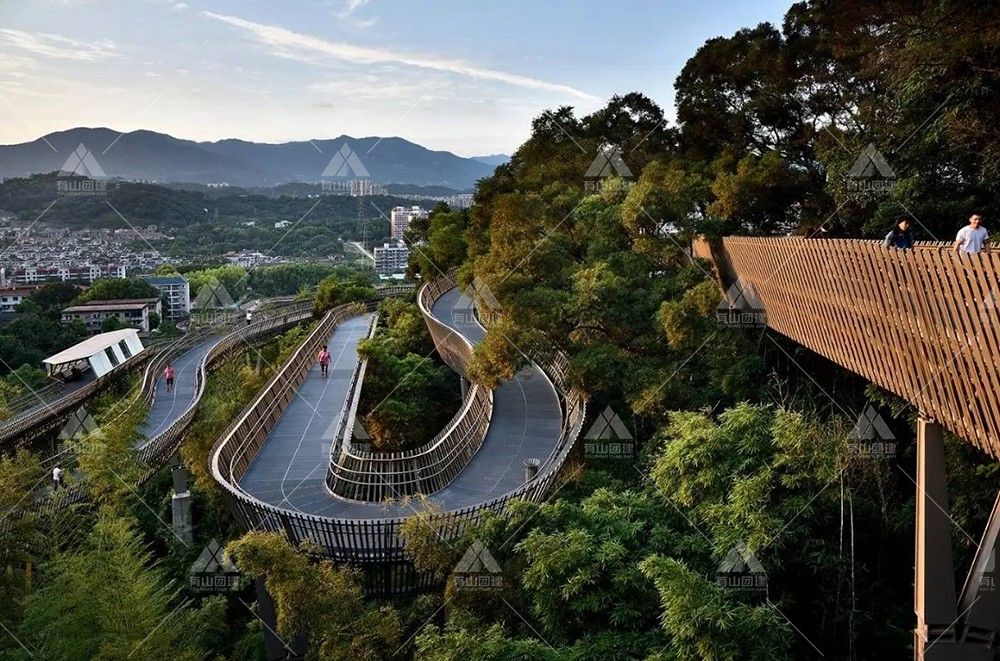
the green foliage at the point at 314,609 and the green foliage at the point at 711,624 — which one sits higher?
the green foliage at the point at 711,624

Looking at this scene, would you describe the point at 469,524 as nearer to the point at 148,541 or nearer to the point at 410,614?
the point at 410,614

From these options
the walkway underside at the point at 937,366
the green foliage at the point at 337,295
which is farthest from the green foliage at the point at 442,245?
the walkway underside at the point at 937,366

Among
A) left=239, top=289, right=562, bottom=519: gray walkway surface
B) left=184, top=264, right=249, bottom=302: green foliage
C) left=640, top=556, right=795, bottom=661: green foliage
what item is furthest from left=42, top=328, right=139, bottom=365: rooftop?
left=640, top=556, right=795, bottom=661: green foliage

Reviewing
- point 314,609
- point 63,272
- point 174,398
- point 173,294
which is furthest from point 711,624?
point 63,272

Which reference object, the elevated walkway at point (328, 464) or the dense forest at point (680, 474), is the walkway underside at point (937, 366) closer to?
the dense forest at point (680, 474)

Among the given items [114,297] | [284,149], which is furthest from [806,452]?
[284,149]
